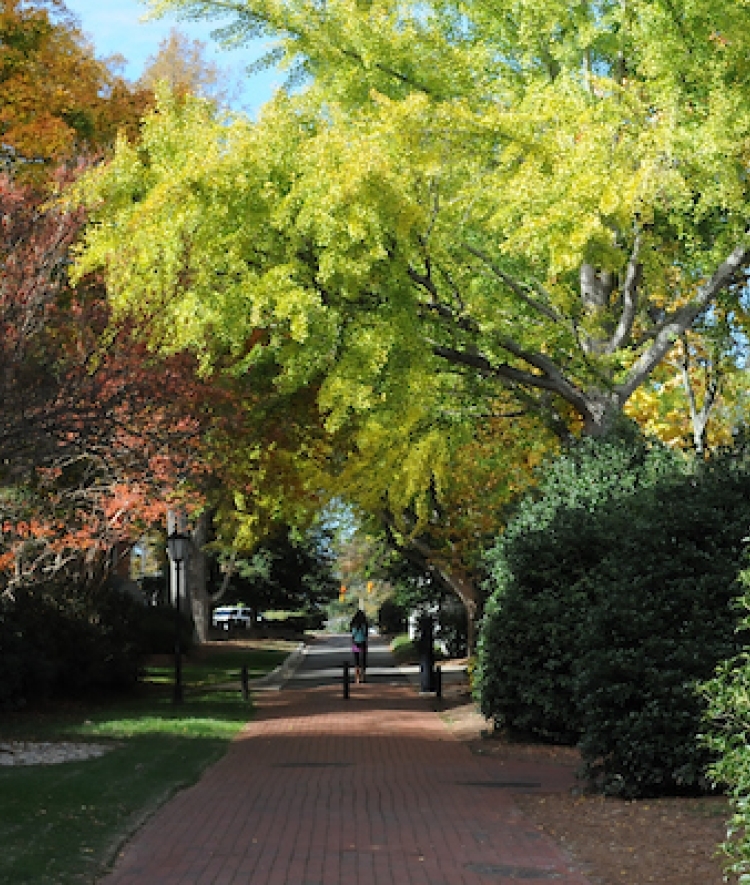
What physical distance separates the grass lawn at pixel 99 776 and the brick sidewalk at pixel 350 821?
0.99ft

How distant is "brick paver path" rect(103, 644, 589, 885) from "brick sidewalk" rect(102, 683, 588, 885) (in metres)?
0.01

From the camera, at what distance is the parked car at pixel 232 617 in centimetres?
7591

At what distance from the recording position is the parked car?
7591 centimetres

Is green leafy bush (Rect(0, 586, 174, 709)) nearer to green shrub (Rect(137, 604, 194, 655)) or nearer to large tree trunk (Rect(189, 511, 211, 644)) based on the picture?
green shrub (Rect(137, 604, 194, 655))

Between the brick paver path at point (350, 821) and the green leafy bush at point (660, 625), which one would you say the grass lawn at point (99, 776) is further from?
the green leafy bush at point (660, 625)

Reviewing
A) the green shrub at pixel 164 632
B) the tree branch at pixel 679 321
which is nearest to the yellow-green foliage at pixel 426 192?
the tree branch at pixel 679 321

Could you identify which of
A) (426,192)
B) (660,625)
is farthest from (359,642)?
(660,625)

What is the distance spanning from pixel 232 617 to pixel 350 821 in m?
76.5

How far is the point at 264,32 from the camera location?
62.2 feet

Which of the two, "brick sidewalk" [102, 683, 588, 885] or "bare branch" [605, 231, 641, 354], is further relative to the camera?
"bare branch" [605, 231, 641, 354]

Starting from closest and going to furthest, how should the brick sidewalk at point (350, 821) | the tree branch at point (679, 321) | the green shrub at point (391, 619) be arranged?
the brick sidewalk at point (350, 821) < the tree branch at point (679, 321) < the green shrub at point (391, 619)

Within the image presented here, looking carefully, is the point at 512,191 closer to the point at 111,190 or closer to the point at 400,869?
the point at 111,190

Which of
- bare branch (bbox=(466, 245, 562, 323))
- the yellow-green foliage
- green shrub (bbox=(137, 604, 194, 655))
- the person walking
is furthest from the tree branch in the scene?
green shrub (bbox=(137, 604, 194, 655))

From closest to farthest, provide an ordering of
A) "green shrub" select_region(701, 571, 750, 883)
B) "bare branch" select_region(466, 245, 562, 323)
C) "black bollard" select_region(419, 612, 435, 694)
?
1. "green shrub" select_region(701, 571, 750, 883)
2. "bare branch" select_region(466, 245, 562, 323)
3. "black bollard" select_region(419, 612, 435, 694)
